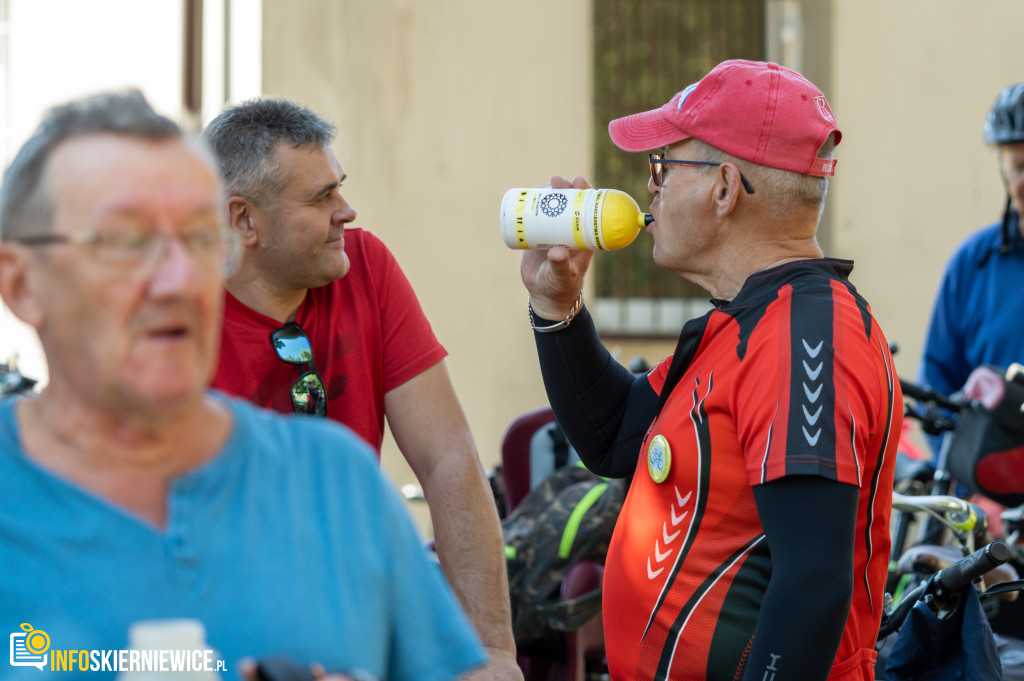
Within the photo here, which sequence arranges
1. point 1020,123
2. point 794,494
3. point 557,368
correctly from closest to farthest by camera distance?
1. point 794,494
2. point 557,368
3. point 1020,123

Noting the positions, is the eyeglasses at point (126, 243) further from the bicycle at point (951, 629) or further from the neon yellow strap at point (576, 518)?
the neon yellow strap at point (576, 518)

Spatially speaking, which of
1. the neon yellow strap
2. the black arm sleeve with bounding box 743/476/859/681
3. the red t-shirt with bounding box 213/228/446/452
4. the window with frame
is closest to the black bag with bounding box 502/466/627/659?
the neon yellow strap

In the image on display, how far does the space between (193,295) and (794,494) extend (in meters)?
1.01

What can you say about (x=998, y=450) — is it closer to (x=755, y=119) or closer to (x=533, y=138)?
(x=755, y=119)

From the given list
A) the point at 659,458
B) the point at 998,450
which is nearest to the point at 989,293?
the point at 998,450

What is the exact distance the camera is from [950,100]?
6.11 metres

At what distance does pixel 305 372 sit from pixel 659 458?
67 cm

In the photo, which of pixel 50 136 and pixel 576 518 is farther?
pixel 576 518

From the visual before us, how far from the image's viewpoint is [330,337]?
227cm

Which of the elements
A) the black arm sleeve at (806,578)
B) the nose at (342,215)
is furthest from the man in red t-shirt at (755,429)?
the nose at (342,215)

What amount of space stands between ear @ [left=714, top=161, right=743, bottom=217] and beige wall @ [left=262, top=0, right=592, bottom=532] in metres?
3.99

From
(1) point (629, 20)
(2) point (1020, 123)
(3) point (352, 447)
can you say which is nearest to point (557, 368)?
(3) point (352, 447)

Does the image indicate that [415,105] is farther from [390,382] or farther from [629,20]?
[390,382]

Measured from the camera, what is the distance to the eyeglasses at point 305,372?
220 centimetres
